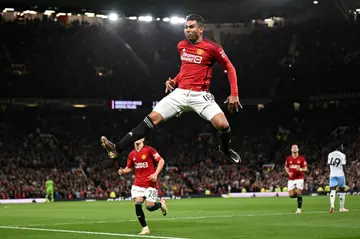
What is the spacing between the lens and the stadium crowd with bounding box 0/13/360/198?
190 ft

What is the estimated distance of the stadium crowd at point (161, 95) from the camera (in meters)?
57.9

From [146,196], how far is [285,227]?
4205mm

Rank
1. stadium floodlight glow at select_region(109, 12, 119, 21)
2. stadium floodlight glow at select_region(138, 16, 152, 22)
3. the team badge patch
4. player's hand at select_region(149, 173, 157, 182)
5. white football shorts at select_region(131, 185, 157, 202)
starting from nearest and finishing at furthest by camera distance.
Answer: the team badge patch, player's hand at select_region(149, 173, 157, 182), white football shorts at select_region(131, 185, 157, 202), stadium floodlight glow at select_region(109, 12, 119, 21), stadium floodlight glow at select_region(138, 16, 152, 22)

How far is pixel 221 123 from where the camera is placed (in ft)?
39.9

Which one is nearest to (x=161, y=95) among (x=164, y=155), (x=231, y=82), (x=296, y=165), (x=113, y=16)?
(x=164, y=155)

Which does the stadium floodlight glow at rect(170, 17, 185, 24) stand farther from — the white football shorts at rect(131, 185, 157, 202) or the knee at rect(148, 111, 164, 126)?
the knee at rect(148, 111, 164, 126)

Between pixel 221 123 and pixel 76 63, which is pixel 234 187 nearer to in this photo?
pixel 76 63

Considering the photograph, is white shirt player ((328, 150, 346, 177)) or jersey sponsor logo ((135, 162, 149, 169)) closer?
jersey sponsor logo ((135, 162, 149, 169))

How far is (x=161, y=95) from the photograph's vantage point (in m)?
64.8

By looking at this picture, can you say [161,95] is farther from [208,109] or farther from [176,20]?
[208,109]

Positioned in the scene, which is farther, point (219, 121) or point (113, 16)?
point (113, 16)

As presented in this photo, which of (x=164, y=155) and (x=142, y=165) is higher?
(x=142, y=165)

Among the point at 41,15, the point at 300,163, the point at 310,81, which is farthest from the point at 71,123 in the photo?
the point at 300,163

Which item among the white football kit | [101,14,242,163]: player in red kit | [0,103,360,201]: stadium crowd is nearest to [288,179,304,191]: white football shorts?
the white football kit
